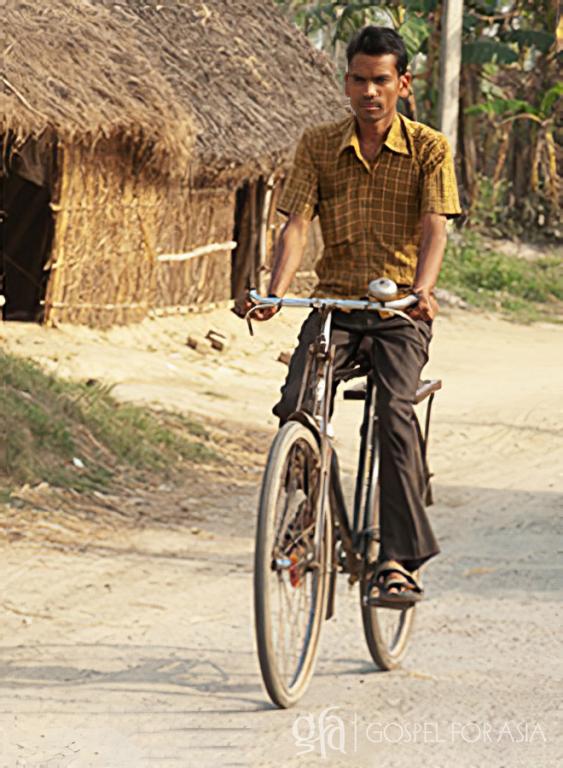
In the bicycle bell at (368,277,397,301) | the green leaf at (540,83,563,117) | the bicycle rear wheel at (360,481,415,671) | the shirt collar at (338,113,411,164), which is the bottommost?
the bicycle rear wheel at (360,481,415,671)

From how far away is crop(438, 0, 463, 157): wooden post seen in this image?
2116cm

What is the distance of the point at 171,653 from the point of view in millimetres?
5316

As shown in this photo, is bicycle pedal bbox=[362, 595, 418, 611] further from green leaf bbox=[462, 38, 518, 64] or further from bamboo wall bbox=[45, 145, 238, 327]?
green leaf bbox=[462, 38, 518, 64]

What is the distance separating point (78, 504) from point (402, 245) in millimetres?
3703

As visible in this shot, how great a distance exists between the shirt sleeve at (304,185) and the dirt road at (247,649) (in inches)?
63.2

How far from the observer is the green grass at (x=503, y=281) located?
20.4 meters

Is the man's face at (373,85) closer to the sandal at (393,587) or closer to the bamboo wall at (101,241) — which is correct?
the sandal at (393,587)

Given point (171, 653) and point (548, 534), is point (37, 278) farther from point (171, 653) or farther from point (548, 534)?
point (171, 653)

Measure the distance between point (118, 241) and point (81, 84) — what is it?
1.96 metres

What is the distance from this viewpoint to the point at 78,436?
9.23 metres

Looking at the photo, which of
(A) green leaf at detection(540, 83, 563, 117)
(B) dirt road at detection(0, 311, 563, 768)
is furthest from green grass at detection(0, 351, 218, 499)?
(A) green leaf at detection(540, 83, 563, 117)

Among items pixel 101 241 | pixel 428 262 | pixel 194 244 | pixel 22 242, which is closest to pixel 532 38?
pixel 194 244

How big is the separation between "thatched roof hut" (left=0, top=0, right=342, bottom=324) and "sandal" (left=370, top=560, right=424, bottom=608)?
29.4ft

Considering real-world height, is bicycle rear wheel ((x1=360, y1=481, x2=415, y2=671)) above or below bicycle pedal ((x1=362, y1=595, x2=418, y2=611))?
below
